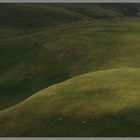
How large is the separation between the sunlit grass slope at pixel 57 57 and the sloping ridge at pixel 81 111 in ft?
58.9

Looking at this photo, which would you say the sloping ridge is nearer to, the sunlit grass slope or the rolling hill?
the rolling hill

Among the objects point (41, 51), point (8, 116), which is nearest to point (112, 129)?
point (8, 116)

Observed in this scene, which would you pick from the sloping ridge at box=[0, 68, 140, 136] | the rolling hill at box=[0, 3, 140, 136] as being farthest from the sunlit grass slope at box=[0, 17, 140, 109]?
the sloping ridge at box=[0, 68, 140, 136]

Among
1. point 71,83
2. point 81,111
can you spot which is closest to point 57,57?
point 71,83

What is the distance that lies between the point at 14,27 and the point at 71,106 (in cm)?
11282

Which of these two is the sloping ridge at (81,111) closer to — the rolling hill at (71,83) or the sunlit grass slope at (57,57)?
the rolling hill at (71,83)

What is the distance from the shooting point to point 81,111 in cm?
4988

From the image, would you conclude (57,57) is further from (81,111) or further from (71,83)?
(81,111)

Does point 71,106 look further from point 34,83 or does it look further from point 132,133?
point 34,83

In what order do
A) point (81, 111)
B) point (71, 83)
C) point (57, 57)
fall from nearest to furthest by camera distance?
point (81, 111) < point (71, 83) < point (57, 57)

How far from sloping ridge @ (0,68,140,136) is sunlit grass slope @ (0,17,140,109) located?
17951mm

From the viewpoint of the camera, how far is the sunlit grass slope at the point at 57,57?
79688 millimetres

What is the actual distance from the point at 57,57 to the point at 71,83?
114 feet

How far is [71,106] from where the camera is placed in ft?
167
